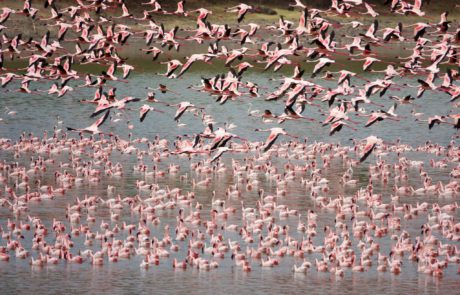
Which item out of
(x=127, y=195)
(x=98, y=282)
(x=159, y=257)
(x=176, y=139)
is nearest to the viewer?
(x=98, y=282)

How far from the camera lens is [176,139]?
1869 inches

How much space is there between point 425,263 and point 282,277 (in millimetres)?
3309

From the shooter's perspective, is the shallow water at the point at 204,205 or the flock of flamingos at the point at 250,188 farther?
the flock of flamingos at the point at 250,188

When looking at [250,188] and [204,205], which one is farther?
[250,188]

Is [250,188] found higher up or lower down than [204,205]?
higher up

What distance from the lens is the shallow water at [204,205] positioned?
26500 millimetres

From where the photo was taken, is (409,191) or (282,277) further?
(409,191)

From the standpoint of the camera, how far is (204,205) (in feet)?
114

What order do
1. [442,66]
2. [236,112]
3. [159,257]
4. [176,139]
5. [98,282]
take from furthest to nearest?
[442,66] < [236,112] < [176,139] < [159,257] < [98,282]

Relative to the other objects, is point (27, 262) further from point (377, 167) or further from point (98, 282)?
point (377, 167)

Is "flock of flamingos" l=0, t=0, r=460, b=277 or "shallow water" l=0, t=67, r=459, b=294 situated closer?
"shallow water" l=0, t=67, r=459, b=294

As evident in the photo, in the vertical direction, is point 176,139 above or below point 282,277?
above

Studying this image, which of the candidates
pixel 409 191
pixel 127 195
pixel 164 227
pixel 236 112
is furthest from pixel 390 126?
pixel 164 227

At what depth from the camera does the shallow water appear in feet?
86.9
